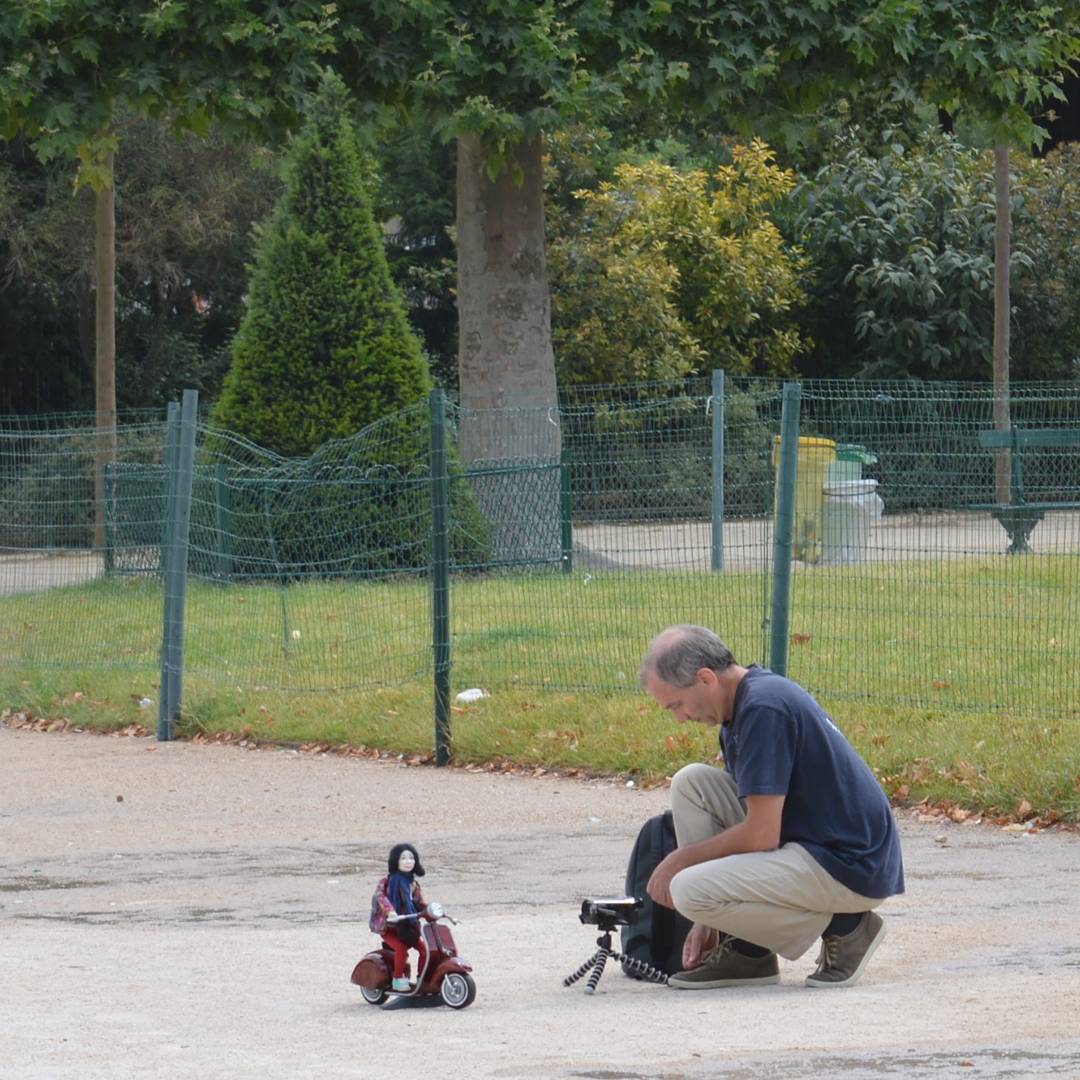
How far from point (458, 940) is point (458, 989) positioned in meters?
1.14

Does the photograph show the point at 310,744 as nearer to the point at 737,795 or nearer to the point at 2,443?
the point at 2,443

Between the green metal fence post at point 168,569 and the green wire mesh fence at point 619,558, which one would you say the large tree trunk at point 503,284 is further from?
the green metal fence post at point 168,569

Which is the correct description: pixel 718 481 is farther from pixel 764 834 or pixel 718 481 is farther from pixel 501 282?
pixel 501 282

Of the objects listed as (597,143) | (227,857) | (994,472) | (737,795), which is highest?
(597,143)

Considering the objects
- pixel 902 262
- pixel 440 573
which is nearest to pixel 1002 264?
pixel 902 262

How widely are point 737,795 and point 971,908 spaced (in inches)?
65.5

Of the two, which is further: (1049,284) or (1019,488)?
(1049,284)

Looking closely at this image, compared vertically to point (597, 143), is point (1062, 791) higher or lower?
lower

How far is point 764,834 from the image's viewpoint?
594cm

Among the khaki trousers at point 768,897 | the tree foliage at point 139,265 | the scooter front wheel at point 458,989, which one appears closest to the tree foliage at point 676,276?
the tree foliage at point 139,265

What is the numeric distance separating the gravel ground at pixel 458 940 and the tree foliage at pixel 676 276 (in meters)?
18.5

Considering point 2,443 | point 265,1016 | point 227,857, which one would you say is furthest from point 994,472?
point 2,443

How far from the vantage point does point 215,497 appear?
13508 millimetres

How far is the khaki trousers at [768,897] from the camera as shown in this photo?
235 inches
